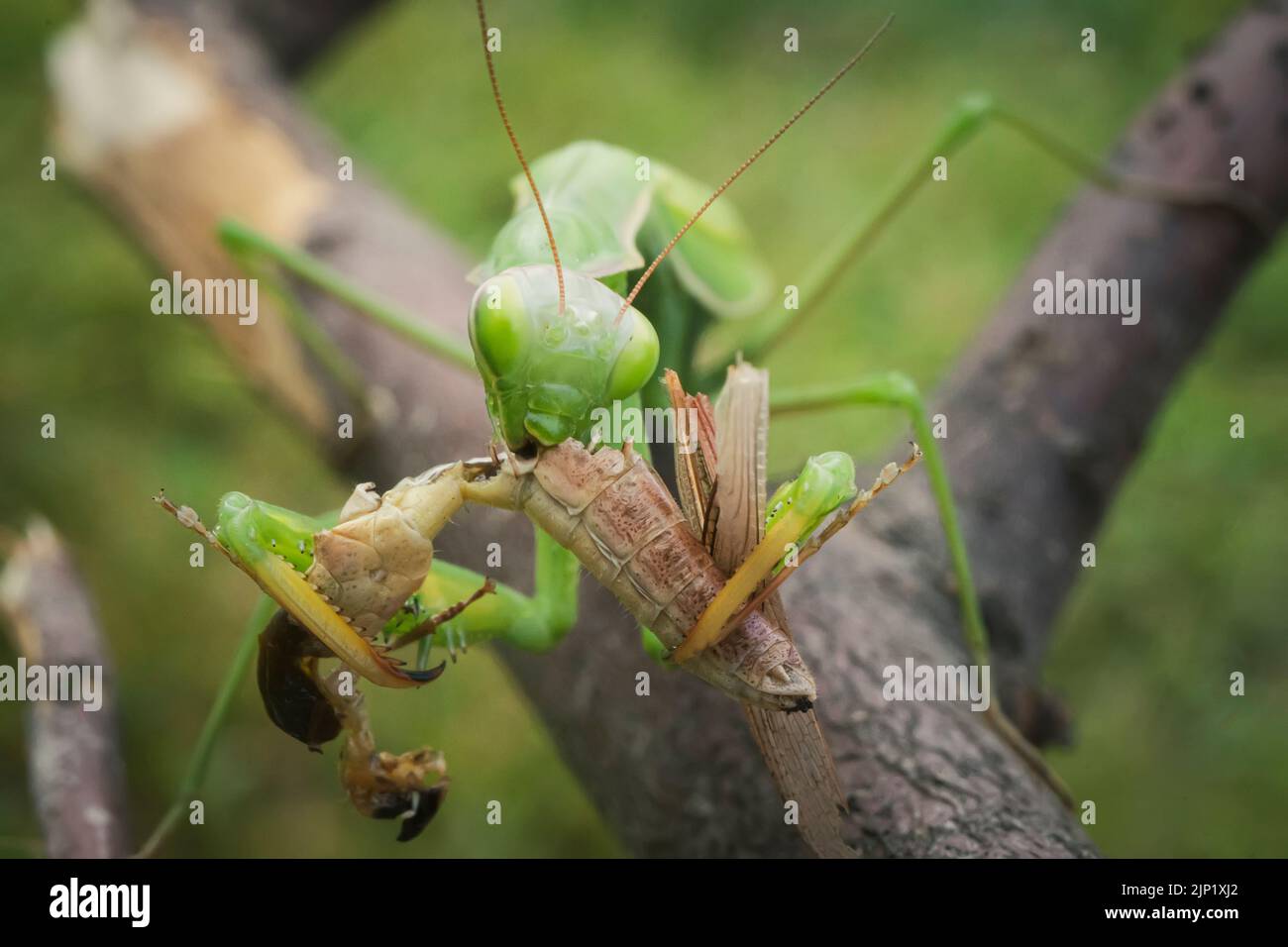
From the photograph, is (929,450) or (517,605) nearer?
(517,605)

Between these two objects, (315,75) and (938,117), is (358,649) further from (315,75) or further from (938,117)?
(315,75)

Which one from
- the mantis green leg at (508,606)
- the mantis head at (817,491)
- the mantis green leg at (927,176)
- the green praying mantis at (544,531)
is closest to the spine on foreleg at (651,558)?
the green praying mantis at (544,531)

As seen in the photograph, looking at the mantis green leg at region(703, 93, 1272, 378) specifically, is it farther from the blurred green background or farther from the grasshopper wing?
the grasshopper wing

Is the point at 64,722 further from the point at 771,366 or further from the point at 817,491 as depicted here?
the point at 771,366

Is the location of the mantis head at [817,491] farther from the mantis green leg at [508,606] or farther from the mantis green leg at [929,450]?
the mantis green leg at [929,450]

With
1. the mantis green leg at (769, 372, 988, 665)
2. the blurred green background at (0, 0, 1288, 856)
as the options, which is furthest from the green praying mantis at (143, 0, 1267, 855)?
the blurred green background at (0, 0, 1288, 856)

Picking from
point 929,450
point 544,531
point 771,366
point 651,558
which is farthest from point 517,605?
point 771,366

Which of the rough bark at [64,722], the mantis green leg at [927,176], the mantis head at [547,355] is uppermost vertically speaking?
the mantis green leg at [927,176]
